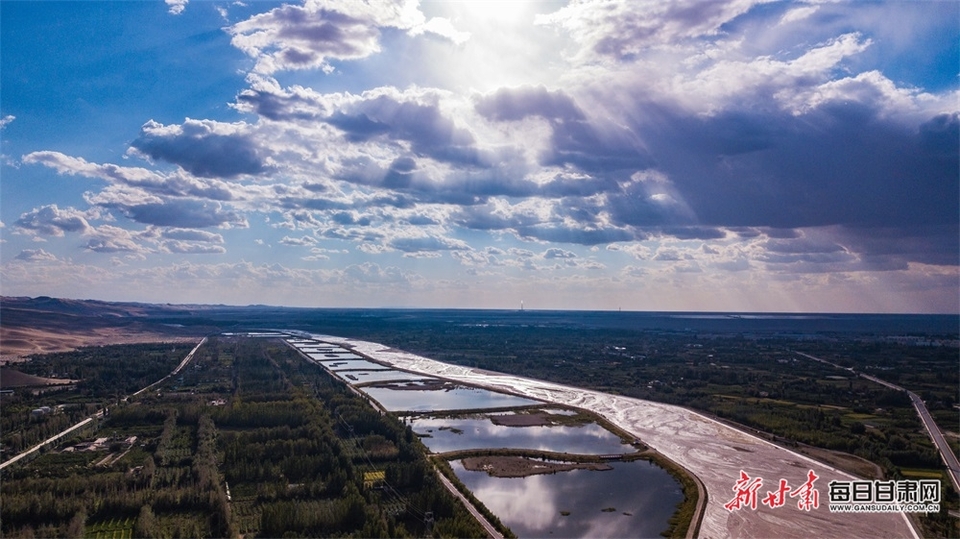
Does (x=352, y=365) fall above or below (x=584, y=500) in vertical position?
above

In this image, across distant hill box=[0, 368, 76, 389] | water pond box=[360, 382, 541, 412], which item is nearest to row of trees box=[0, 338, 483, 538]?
water pond box=[360, 382, 541, 412]

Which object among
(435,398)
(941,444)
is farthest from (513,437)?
(941,444)

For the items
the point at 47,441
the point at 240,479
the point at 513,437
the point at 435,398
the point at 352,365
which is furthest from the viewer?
the point at 352,365

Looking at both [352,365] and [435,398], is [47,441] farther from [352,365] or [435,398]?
[352,365]

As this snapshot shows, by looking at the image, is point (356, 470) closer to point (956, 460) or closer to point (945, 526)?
point (945, 526)

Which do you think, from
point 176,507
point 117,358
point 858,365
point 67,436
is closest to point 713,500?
point 176,507

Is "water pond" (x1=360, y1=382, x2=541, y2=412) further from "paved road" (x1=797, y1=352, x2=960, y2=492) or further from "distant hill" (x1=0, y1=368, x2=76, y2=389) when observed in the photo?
"distant hill" (x1=0, y1=368, x2=76, y2=389)

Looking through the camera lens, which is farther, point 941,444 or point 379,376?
point 379,376
